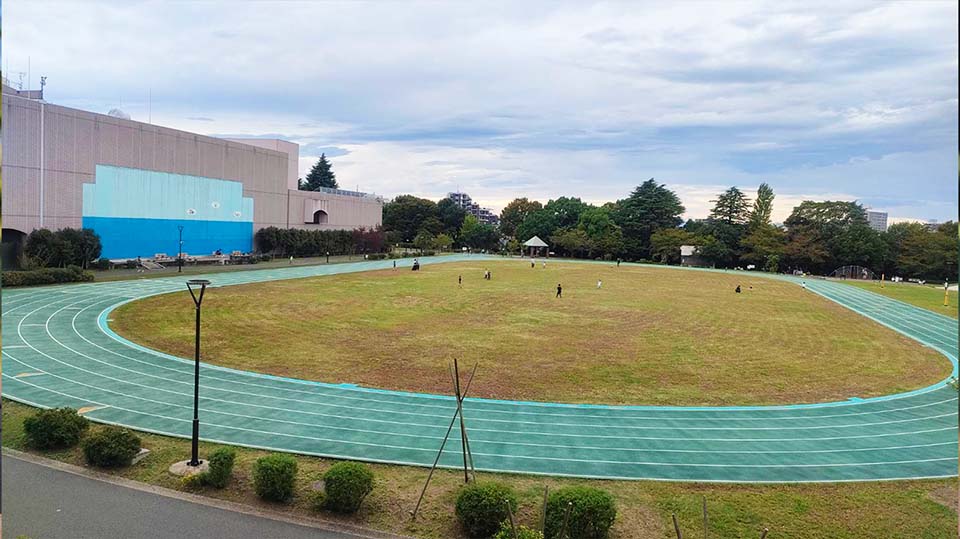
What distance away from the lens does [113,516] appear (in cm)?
980

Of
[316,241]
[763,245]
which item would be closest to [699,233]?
[763,245]

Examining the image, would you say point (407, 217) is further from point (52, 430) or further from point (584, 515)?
point (584, 515)

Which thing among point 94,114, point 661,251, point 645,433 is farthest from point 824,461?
point 661,251

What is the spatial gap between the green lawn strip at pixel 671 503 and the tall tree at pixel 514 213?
10392 cm

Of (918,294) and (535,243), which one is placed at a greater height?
(535,243)

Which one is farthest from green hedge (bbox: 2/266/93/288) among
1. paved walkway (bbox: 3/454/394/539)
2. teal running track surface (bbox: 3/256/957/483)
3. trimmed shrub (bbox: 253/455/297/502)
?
trimmed shrub (bbox: 253/455/297/502)

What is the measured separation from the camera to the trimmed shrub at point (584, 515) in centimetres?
930

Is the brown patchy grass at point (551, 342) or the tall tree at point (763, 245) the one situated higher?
the tall tree at point (763, 245)

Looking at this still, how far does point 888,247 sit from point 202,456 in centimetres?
7198

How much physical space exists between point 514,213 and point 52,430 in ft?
358

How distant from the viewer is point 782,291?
163ft

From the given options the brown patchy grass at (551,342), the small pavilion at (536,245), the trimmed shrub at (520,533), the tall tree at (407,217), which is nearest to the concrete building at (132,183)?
the brown patchy grass at (551,342)

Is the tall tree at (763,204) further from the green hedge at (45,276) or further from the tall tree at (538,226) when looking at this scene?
the green hedge at (45,276)

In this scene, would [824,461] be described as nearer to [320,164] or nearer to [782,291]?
[782,291]
